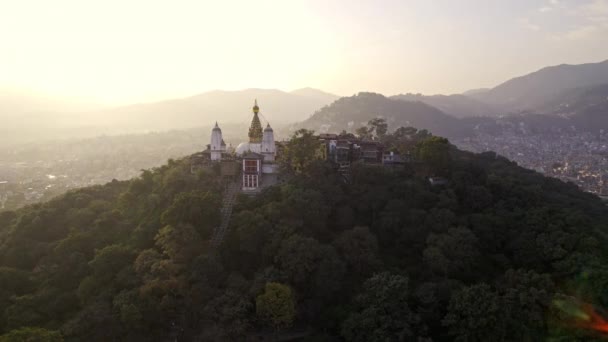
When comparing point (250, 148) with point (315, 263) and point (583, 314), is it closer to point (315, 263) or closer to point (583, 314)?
point (315, 263)

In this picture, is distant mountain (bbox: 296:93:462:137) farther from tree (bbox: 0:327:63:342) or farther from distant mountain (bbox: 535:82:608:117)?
tree (bbox: 0:327:63:342)

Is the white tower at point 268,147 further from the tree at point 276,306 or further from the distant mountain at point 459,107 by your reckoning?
the distant mountain at point 459,107

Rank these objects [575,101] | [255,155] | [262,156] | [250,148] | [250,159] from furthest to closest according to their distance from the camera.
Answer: [575,101]
[250,148]
[262,156]
[255,155]
[250,159]

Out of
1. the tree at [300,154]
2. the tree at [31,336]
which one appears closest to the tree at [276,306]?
the tree at [31,336]

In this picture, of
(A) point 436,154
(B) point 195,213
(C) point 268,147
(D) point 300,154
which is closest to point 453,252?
(A) point 436,154

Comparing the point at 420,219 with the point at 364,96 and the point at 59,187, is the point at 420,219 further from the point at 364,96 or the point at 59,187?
the point at 364,96

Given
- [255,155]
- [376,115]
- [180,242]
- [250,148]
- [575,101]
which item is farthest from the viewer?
[575,101]
